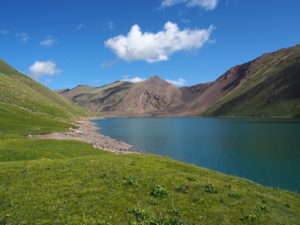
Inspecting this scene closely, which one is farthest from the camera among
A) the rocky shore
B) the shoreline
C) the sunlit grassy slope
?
the rocky shore

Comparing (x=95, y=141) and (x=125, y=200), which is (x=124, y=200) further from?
(x=95, y=141)

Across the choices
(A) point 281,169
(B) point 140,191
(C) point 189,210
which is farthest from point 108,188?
(A) point 281,169

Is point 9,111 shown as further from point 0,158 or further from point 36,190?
point 36,190

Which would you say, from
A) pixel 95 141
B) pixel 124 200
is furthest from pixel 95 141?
pixel 124 200

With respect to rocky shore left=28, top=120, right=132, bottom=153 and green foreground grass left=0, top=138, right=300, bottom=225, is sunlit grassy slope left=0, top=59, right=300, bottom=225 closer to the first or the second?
green foreground grass left=0, top=138, right=300, bottom=225

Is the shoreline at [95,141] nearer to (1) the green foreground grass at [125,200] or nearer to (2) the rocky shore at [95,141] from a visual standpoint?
(2) the rocky shore at [95,141]

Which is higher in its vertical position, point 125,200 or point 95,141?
point 125,200

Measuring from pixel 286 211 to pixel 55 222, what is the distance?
1608cm

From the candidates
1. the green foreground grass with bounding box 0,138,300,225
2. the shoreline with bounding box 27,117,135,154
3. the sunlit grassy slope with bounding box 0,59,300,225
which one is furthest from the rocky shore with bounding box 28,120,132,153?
the green foreground grass with bounding box 0,138,300,225

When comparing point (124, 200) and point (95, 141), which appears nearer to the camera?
point (124, 200)

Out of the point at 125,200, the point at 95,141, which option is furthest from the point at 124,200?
the point at 95,141

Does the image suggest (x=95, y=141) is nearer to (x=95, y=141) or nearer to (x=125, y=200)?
(x=95, y=141)

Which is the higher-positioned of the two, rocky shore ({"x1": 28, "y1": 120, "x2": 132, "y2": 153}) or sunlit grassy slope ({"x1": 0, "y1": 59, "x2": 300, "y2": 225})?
sunlit grassy slope ({"x1": 0, "y1": 59, "x2": 300, "y2": 225})

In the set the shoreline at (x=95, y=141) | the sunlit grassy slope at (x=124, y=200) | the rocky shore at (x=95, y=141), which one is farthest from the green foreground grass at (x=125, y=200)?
the rocky shore at (x=95, y=141)
